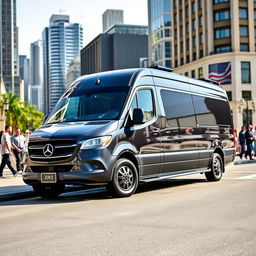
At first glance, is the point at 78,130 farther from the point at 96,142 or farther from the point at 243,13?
the point at 243,13

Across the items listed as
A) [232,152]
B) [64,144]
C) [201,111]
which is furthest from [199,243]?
[232,152]

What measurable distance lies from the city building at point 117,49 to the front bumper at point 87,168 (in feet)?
479

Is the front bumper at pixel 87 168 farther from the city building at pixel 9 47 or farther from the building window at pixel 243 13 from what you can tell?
the city building at pixel 9 47

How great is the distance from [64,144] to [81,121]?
33.3 inches

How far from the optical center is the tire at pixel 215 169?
42.0 ft

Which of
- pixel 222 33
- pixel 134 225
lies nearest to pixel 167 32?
pixel 222 33

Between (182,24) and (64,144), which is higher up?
(182,24)

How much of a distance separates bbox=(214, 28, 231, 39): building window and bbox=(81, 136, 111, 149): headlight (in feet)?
184

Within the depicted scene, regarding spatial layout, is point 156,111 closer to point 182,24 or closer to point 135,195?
point 135,195

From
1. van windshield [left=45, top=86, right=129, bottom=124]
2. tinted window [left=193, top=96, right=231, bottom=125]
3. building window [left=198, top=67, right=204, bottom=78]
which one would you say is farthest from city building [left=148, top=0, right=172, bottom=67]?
van windshield [left=45, top=86, right=129, bottom=124]

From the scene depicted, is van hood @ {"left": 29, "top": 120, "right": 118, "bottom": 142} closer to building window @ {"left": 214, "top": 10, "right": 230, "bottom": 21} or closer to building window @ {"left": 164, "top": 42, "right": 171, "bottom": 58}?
building window @ {"left": 214, "top": 10, "right": 230, "bottom": 21}

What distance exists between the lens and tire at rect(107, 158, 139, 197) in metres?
9.27

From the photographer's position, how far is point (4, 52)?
185m

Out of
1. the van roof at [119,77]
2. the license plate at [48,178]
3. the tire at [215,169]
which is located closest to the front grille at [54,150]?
the license plate at [48,178]
